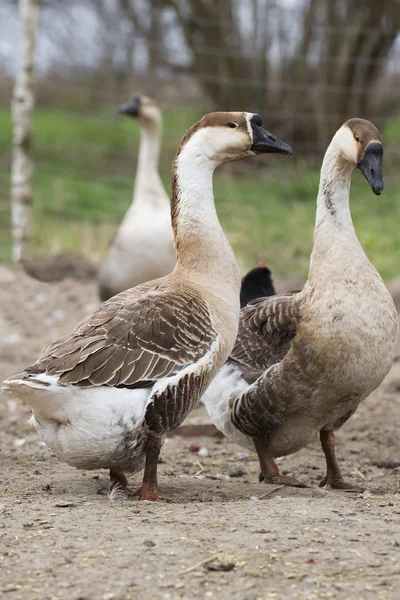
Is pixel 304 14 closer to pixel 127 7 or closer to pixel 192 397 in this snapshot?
pixel 127 7

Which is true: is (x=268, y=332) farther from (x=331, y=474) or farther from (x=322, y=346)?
(x=331, y=474)

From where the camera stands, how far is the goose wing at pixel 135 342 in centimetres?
421

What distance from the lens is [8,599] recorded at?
298 centimetres

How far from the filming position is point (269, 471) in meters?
5.06

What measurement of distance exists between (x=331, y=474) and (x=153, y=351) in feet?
4.72

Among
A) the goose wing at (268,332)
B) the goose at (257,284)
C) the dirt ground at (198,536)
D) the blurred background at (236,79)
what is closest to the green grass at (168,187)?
the blurred background at (236,79)

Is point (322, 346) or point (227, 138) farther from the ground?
point (227, 138)

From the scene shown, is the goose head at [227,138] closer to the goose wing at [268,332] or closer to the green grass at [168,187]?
the goose wing at [268,332]

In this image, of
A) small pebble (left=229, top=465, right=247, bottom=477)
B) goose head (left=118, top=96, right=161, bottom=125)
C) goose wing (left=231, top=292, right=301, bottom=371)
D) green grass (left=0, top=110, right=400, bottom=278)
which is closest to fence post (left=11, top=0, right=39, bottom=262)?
green grass (left=0, top=110, right=400, bottom=278)

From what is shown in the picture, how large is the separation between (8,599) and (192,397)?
1.66 meters

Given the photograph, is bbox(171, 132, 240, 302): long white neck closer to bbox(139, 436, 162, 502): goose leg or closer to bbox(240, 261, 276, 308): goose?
bbox(139, 436, 162, 502): goose leg

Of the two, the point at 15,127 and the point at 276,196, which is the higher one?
the point at 15,127

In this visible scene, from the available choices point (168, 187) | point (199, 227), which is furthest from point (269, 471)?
point (168, 187)

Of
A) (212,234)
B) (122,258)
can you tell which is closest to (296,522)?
(212,234)
